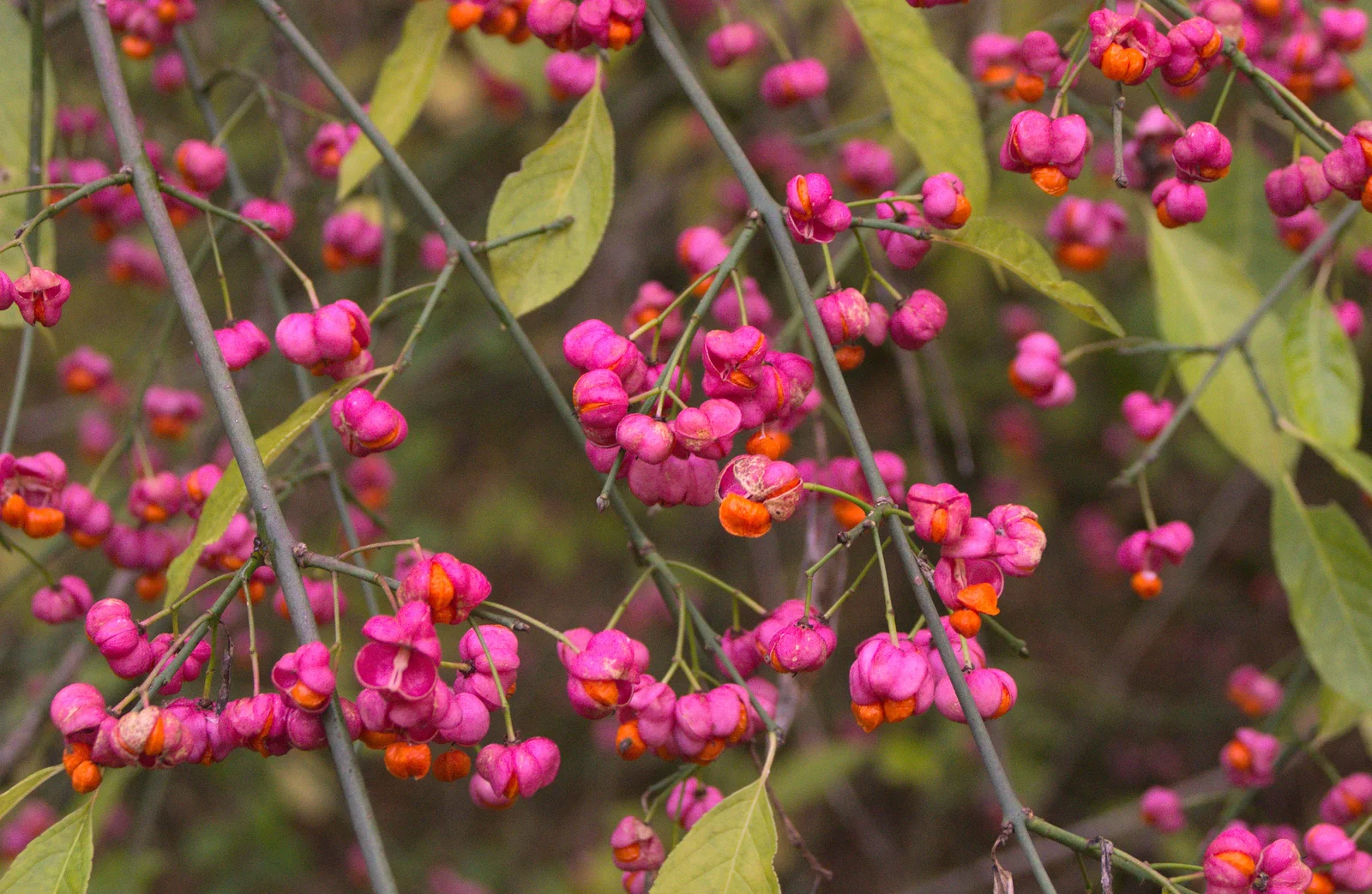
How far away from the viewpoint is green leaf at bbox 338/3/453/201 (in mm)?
1530

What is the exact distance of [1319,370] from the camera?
1578mm

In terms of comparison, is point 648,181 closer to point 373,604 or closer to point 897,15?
point 897,15

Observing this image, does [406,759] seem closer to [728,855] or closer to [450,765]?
[450,765]

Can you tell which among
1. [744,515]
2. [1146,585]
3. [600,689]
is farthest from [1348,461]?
[600,689]

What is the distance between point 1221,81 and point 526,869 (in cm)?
327

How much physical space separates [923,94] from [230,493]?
92cm

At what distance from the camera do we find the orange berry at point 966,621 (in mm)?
966

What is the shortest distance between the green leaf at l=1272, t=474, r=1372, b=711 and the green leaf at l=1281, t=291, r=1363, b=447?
126 millimetres

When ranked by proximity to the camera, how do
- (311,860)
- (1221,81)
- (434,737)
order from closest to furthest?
(434,737) < (1221,81) < (311,860)

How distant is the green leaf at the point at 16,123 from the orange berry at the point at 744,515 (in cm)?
93

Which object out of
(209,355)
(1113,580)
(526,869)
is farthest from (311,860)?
(209,355)

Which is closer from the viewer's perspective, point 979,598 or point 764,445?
point 979,598

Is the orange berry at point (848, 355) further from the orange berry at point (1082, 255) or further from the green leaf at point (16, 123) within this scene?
the green leaf at point (16, 123)

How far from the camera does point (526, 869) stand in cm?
402
